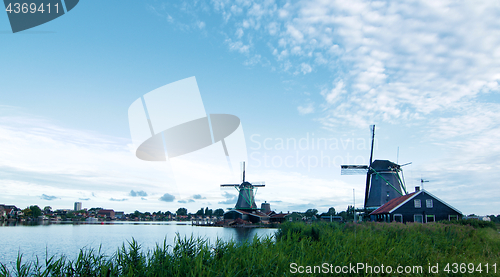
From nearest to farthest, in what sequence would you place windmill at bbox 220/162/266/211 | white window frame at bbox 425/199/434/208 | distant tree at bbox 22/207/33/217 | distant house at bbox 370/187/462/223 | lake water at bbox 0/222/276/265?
lake water at bbox 0/222/276/265 < distant house at bbox 370/187/462/223 < white window frame at bbox 425/199/434/208 < windmill at bbox 220/162/266/211 < distant tree at bbox 22/207/33/217

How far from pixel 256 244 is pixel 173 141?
863 centimetres

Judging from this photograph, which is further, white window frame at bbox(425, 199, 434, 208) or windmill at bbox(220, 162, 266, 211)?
windmill at bbox(220, 162, 266, 211)

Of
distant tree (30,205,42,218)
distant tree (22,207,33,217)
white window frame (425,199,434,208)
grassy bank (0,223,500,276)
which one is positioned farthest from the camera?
distant tree (30,205,42,218)

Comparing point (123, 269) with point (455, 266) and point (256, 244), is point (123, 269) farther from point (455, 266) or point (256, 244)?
point (455, 266)

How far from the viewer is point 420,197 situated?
3634 cm

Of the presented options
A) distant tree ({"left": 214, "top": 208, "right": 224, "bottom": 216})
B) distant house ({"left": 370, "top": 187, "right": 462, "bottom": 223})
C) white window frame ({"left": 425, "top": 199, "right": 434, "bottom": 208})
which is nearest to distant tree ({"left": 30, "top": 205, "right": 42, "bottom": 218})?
distant tree ({"left": 214, "top": 208, "right": 224, "bottom": 216})

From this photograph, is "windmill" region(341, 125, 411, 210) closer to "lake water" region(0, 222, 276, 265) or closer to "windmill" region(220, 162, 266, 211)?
"lake water" region(0, 222, 276, 265)

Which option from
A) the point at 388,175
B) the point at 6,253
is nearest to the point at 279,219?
the point at 388,175

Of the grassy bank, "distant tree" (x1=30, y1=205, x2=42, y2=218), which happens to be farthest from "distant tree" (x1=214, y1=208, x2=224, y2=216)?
the grassy bank

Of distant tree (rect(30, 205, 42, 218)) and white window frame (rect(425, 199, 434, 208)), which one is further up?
white window frame (rect(425, 199, 434, 208))

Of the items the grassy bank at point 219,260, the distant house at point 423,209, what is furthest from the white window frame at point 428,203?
the grassy bank at point 219,260

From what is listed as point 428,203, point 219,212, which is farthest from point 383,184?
point 219,212

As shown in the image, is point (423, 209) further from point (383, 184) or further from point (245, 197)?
point (245, 197)

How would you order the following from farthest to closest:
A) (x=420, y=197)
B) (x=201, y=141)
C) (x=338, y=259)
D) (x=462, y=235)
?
(x=420, y=197)
(x=201, y=141)
(x=462, y=235)
(x=338, y=259)
